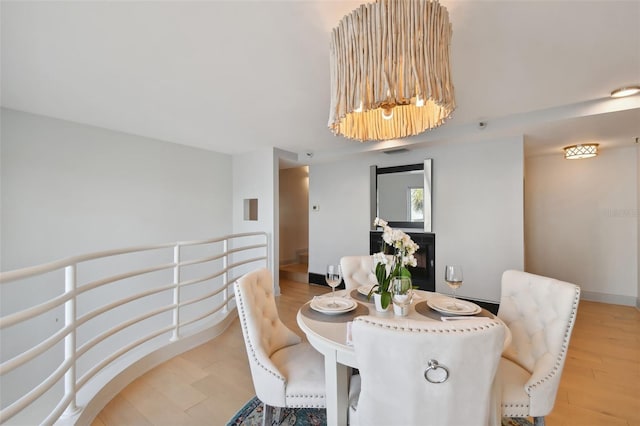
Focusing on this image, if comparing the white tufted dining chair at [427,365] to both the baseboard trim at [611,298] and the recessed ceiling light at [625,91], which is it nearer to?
the recessed ceiling light at [625,91]

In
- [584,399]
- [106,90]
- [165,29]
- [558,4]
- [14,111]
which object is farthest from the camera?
[14,111]

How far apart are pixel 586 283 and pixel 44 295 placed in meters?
7.12

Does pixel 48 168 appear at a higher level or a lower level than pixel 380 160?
lower

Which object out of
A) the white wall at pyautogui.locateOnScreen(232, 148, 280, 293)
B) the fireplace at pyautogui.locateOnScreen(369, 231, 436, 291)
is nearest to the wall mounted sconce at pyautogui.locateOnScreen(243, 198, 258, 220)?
the white wall at pyautogui.locateOnScreen(232, 148, 280, 293)

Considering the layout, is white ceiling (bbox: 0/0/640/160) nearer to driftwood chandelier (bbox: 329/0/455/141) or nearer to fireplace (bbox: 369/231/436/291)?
driftwood chandelier (bbox: 329/0/455/141)

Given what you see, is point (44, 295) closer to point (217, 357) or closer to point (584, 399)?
point (217, 357)

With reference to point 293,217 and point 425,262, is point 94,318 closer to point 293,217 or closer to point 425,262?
point 293,217

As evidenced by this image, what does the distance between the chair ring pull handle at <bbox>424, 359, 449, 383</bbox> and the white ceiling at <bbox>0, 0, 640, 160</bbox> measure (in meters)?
1.67

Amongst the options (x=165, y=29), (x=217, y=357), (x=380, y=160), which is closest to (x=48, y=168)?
(x=165, y=29)

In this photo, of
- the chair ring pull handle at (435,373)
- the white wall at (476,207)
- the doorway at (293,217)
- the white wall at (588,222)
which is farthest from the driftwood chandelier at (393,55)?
the doorway at (293,217)

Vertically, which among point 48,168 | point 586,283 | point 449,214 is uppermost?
point 48,168

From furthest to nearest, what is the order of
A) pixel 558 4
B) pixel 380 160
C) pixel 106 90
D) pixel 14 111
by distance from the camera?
pixel 380 160 < pixel 14 111 < pixel 106 90 < pixel 558 4

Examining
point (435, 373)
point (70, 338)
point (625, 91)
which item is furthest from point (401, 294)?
point (625, 91)

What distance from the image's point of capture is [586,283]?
4180mm
